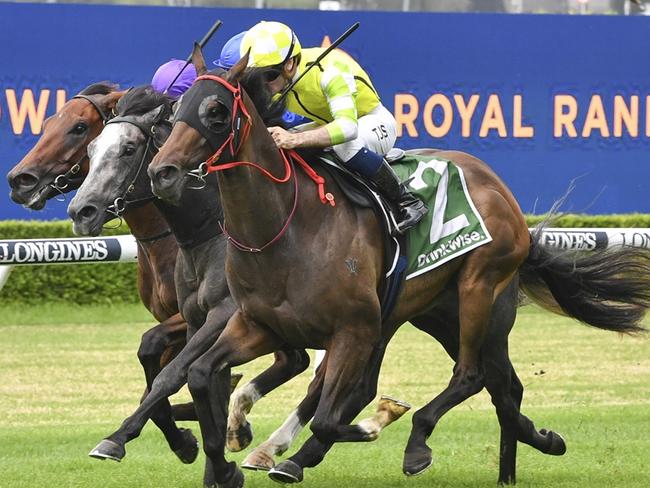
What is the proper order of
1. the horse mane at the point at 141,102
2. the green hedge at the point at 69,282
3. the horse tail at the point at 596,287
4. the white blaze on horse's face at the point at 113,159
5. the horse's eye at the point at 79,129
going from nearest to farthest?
the white blaze on horse's face at the point at 113,159 → the horse mane at the point at 141,102 → the horse's eye at the point at 79,129 → the horse tail at the point at 596,287 → the green hedge at the point at 69,282

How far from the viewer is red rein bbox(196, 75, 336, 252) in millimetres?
4832

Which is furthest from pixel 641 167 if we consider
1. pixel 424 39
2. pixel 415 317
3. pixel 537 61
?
pixel 415 317

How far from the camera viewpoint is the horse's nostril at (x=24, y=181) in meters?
6.14

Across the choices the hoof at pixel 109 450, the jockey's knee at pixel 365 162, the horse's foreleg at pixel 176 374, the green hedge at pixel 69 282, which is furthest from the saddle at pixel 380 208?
the green hedge at pixel 69 282

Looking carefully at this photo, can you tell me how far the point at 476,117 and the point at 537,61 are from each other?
83 cm

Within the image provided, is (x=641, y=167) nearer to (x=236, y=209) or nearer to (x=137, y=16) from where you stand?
(x=137, y=16)

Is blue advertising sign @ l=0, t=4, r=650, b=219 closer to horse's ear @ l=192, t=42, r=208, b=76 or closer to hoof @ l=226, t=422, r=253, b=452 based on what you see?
hoof @ l=226, t=422, r=253, b=452

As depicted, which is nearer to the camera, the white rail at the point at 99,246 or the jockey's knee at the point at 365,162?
the jockey's knee at the point at 365,162

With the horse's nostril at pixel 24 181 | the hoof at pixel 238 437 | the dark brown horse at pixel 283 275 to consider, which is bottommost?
the hoof at pixel 238 437

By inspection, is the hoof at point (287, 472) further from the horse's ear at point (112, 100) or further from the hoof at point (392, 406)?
the horse's ear at point (112, 100)

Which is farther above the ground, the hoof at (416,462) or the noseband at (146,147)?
the noseband at (146,147)

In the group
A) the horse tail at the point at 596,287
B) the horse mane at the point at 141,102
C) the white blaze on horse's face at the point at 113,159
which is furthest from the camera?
the horse tail at the point at 596,287

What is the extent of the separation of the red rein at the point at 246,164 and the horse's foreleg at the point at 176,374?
21.9 inches

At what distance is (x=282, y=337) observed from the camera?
17.1ft
